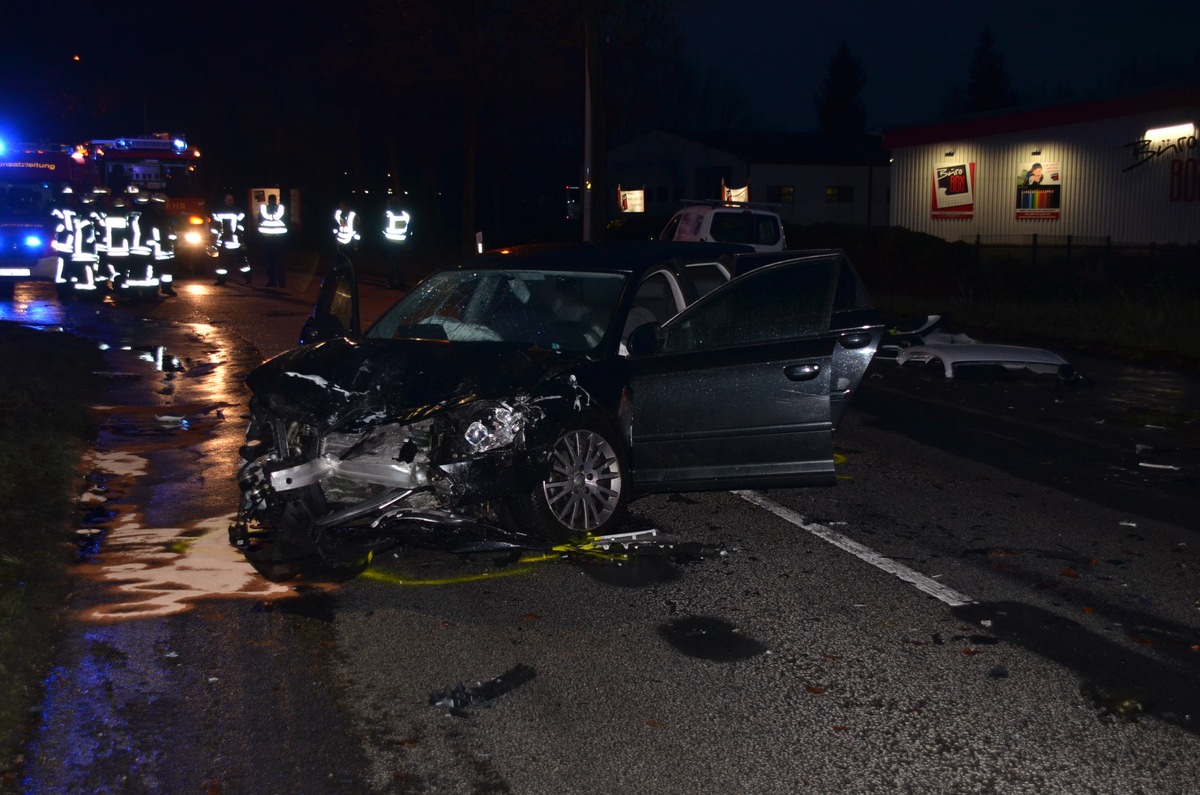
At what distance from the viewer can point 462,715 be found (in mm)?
4719

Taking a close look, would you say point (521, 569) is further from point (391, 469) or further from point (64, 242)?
point (64, 242)

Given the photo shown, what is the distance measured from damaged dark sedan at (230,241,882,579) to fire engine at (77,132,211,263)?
2194cm

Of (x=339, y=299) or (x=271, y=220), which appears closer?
(x=339, y=299)

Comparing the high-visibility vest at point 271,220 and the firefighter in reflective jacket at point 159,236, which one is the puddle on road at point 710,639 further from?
the high-visibility vest at point 271,220

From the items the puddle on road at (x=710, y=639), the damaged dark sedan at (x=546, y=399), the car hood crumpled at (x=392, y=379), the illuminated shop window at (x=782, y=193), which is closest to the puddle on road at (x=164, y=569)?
the damaged dark sedan at (x=546, y=399)

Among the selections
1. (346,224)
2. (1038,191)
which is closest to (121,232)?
(346,224)

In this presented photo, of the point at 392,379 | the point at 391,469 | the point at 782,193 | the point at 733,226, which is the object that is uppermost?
the point at 782,193

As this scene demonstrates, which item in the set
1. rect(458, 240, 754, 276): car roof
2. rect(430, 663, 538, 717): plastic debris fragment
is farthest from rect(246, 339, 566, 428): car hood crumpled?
rect(430, 663, 538, 717): plastic debris fragment

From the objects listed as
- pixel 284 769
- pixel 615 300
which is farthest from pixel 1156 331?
pixel 284 769

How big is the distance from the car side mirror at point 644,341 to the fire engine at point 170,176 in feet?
76.7

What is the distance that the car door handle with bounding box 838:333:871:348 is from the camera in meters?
7.70

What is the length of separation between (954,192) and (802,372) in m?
36.9

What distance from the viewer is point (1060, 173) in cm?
3744

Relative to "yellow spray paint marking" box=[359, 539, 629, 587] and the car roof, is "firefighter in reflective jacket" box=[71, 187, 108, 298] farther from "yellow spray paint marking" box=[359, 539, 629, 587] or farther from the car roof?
"yellow spray paint marking" box=[359, 539, 629, 587]
